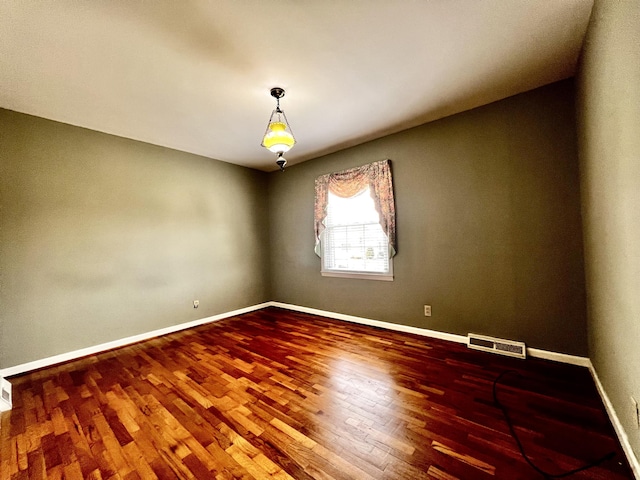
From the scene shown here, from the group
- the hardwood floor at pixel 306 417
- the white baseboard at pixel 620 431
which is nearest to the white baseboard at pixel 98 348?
the hardwood floor at pixel 306 417

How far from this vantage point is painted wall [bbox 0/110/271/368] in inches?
104

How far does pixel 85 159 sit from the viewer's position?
307 centimetres

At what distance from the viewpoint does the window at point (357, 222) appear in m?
3.50

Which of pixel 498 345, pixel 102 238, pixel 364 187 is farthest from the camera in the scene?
pixel 364 187

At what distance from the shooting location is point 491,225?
2758 millimetres

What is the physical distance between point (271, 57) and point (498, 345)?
345 cm

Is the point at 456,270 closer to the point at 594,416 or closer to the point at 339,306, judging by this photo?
the point at 594,416

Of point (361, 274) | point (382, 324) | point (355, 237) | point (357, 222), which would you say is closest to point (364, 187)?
point (357, 222)

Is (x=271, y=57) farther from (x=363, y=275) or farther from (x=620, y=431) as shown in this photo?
(x=620, y=431)

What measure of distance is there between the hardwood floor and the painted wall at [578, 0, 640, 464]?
0.34 meters

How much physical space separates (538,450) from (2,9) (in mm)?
4005

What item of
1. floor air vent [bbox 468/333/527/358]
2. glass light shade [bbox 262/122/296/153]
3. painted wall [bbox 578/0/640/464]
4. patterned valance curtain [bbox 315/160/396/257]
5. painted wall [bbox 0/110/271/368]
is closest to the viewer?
painted wall [bbox 578/0/640/464]

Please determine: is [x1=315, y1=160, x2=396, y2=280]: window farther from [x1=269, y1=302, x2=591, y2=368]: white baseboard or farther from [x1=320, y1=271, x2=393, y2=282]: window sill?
[x1=269, y1=302, x2=591, y2=368]: white baseboard

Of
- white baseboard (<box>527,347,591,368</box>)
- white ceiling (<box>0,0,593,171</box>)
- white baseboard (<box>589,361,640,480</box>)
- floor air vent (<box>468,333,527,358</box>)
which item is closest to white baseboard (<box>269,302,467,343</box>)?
floor air vent (<box>468,333,527,358</box>)
